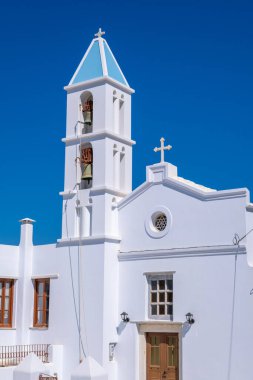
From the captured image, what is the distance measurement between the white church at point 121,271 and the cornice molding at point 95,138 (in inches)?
1.9

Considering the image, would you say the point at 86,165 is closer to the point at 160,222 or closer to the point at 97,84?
A: the point at 97,84

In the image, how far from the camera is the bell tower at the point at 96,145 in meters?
22.0

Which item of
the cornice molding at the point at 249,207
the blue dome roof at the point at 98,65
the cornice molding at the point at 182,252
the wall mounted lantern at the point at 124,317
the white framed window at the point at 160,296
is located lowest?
the wall mounted lantern at the point at 124,317

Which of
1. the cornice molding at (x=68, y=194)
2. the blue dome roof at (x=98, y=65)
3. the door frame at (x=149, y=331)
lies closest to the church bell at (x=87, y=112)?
the blue dome roof at (x=98, y=65)

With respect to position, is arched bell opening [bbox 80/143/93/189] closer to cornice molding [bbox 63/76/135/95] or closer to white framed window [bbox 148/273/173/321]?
cornice molding [bbox 63/76/135/95]

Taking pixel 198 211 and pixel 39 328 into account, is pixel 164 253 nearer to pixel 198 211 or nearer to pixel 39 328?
pixel 198 211

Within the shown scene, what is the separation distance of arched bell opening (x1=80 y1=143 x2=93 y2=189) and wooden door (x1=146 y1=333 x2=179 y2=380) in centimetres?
605

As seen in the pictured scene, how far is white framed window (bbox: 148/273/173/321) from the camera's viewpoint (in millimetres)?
20203

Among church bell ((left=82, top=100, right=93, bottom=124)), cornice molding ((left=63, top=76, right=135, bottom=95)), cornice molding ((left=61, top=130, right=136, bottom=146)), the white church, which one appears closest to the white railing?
the white church

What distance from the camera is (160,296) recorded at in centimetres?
2047

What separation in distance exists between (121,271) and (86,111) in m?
6.24

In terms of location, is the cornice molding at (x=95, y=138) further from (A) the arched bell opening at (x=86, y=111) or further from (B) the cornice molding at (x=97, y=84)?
(B) the cornice molding at (x=97, y=84)

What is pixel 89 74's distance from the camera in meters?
23.4

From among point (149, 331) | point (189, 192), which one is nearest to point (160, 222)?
point (189, 192)
